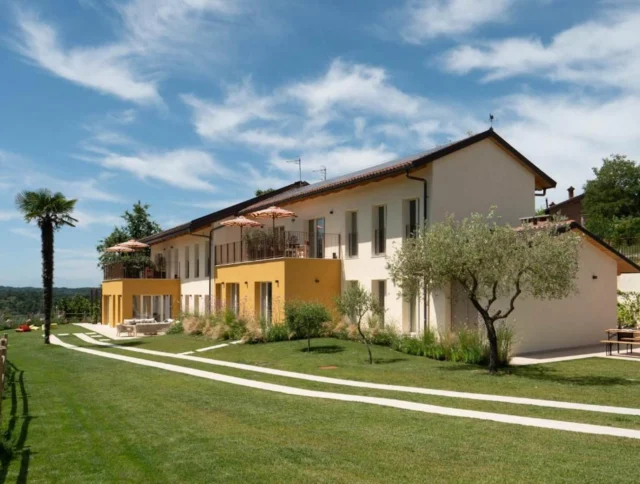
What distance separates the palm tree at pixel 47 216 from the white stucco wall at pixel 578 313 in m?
19.0

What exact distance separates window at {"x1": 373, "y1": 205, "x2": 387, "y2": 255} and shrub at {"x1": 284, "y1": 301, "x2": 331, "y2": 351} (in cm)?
314

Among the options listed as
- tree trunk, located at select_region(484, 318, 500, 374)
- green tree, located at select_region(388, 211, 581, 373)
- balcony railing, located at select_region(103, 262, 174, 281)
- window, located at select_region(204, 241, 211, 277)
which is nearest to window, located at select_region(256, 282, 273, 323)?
window, located at select_region(204, 241, 211, 277)

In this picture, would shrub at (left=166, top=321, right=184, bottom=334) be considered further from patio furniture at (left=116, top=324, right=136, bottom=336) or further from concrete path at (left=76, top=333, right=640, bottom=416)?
concrete path at (left=76, top=333, right=640, bottom=416)

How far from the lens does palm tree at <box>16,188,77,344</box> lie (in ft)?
88.3

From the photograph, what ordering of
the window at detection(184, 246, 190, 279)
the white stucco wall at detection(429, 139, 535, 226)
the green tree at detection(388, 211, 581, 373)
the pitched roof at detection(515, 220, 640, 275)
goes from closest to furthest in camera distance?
1. the green tree at detection(388, 211, 581, 373)
2. the pitched roof at detection(515, 220, 640, 275)
3. the white stucco wall at detection(429, 139, 535, 226)
4. the window at detection(184, 246, 190, 279)

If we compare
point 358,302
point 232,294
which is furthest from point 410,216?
point 232,294

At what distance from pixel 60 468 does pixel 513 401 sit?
26.4 feet

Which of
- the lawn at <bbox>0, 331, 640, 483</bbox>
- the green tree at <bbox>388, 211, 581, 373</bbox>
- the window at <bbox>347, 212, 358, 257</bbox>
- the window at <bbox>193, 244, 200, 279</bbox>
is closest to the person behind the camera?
the lawn at <bbox>0, 331, 640, 483</bbox>

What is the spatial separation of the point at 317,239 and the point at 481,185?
7.63 meters

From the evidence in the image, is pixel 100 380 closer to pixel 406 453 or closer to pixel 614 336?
pixel 406 453

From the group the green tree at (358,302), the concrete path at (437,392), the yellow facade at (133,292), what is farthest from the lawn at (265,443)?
the yellow facade at (133,292)

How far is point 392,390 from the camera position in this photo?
13.5 metres

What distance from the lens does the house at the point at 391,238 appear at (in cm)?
2088

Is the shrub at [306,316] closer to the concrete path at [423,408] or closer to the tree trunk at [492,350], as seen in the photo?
the concrete path at [423,408]
